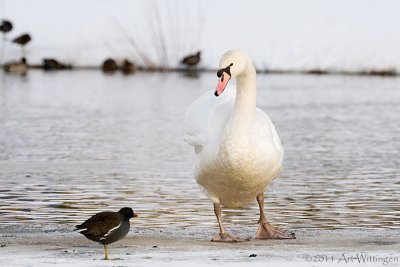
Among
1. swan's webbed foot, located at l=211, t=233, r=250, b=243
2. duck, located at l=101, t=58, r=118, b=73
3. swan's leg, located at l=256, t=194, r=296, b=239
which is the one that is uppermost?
swan's webbed foot, located at l=211, t=233, r=250, b=243

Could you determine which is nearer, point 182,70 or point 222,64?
point 222,64

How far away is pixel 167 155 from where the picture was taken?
14.8m

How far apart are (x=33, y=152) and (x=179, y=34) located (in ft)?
64.8

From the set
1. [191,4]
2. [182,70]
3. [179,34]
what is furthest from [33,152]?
[191,4]

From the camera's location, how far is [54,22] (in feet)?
119

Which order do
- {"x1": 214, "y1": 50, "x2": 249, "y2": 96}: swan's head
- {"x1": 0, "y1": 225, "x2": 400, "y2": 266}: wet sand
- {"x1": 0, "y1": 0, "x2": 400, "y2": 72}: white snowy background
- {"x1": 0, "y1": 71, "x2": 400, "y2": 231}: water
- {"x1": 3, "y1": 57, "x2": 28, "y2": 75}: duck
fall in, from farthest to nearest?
{"x1": 0, "y1": 0, "x2": 400, "y2": 72}: white snowy background → {"x1": 3, "y1": 57, "x2": 28, "y2": 75}: duck → {"x1": 0, "y1": 71, "x2": 400, "y2": 231}: water → {"x1": 214, "y1": 50, "x2": 249, "y2": 96}: swan's head → {"x1": 0, "y1": 225, "x2": 400, "y2": 266}: wet sand

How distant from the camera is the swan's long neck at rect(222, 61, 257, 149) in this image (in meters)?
8.71

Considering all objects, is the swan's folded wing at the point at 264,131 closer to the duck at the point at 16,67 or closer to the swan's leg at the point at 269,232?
the swan's leg at the point at 269,232

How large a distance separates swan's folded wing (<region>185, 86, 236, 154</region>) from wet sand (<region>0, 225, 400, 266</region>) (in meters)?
0.76

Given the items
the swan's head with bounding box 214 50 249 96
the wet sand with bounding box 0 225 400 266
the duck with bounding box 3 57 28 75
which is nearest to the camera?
the wet sand with bounding box 0 225 400 266

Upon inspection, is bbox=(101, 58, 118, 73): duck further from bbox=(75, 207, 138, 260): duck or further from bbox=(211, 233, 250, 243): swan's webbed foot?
bbox=(75, 207, 138, 260): duck

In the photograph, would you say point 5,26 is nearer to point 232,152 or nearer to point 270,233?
point 270,233

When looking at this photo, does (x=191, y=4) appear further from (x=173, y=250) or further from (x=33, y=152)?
(x=173, y=250)

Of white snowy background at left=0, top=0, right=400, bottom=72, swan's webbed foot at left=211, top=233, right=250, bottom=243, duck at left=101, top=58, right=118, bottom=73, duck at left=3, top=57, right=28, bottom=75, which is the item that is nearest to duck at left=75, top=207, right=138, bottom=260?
swan's webbed foot at left=211, top=233, right=250, bottom=243
